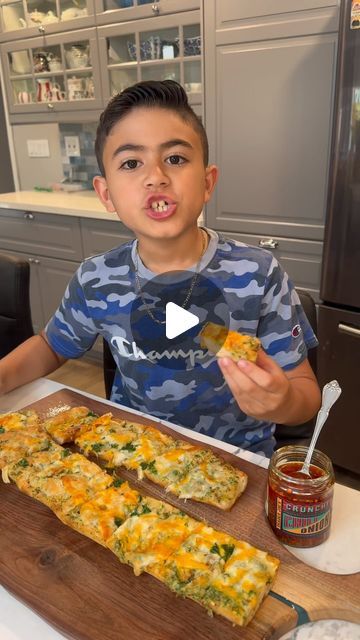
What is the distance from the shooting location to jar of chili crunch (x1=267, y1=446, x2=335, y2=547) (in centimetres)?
68

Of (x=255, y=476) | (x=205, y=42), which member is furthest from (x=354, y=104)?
(x=255, y=476)

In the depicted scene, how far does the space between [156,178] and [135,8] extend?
2.16 m

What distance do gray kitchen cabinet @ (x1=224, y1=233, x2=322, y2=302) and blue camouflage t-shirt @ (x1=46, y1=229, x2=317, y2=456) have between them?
105 centimetres

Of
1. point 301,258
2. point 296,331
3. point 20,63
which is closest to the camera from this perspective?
point 296,331

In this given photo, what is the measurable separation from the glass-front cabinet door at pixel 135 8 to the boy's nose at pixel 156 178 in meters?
1.89

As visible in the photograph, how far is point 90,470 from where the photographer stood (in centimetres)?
85

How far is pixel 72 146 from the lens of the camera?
3.49 m

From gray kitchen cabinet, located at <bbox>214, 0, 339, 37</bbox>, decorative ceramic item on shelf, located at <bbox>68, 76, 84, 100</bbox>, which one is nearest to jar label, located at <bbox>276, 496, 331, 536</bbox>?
gray kitchen cabinet, located at <bbox>214, 0, 339, 37</bbox>

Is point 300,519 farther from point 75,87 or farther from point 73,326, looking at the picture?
point 75,87

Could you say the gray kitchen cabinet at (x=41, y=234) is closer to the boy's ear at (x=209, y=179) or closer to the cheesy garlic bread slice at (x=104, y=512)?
the boy's ear at (x=209, y=179)

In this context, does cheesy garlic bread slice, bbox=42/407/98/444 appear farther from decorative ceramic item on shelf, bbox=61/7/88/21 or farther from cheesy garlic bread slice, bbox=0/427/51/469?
decorative ceramic item on shelf, bbox=61/7/88/21

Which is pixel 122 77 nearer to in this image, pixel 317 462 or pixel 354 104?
pixel 354 104

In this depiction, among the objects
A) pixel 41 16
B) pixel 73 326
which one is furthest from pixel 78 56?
pixel 73 326
